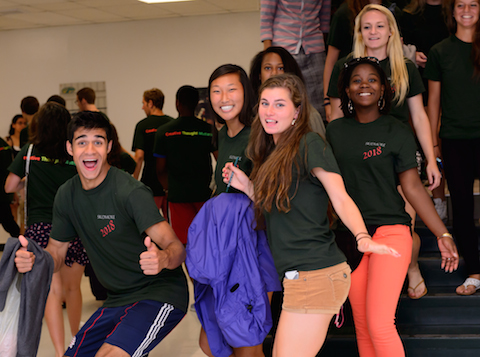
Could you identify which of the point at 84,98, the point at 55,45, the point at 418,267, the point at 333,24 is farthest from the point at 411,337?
the point at 55,45

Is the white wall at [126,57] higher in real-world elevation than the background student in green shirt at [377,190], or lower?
higher

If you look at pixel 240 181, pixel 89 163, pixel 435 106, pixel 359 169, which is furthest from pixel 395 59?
pixel 89 163

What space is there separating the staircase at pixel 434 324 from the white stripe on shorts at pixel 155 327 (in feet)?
3.09

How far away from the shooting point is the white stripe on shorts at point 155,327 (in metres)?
2.36

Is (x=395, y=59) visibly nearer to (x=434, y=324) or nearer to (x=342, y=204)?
(x=342, y=204)

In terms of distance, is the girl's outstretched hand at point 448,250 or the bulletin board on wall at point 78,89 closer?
the girl's outstretched hand at point 448,250

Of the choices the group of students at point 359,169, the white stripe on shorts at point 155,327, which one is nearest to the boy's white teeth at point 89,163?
the group of students at point 359,169

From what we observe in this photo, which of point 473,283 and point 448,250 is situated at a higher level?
point 448,250

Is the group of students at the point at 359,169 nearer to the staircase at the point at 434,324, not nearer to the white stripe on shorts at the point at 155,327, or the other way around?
the staircase at the point at 434,324

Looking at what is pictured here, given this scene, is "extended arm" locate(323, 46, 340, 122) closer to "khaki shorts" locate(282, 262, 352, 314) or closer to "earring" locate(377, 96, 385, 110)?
"earring" locate(377, 96, 385, 110)

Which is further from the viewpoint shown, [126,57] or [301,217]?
[126,57]

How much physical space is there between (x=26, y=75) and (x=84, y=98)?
195 inches

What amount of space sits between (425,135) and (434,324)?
1.22 m

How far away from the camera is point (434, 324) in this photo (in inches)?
131
